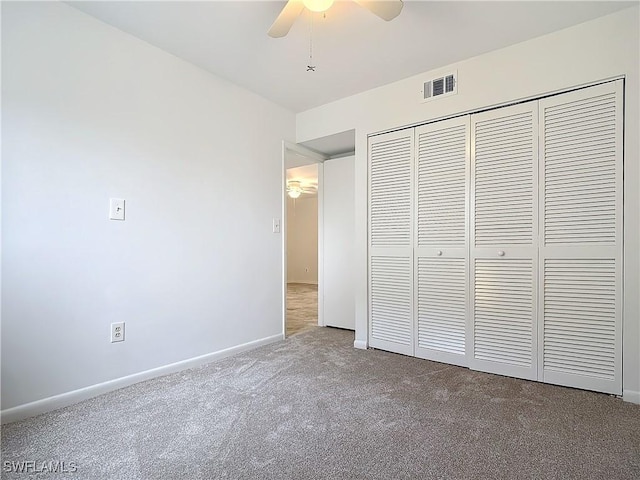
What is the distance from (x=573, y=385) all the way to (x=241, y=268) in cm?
247

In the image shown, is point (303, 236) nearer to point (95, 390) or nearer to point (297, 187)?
point (297, 187)

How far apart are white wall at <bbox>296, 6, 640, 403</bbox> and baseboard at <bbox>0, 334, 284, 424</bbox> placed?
50.4 inches

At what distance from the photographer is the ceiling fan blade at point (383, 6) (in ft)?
5.39

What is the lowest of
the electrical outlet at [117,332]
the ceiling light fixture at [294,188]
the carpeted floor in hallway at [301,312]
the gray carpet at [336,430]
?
the carpeted floor in hallway at [301,312]

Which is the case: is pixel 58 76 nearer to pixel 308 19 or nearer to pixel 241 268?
pixel 308 19

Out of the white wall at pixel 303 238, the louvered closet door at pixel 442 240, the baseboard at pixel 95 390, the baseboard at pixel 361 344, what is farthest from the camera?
the white wall at pixel 303 238

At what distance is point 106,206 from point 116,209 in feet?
0.19

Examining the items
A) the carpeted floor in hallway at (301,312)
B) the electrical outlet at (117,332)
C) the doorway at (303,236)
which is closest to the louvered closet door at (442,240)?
the carpeted floor in hallway at (301,312)

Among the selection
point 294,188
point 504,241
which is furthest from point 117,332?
point 294,188

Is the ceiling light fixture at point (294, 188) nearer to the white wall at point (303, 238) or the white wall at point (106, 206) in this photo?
the white wall at point (303, 238)

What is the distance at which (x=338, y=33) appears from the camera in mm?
2223

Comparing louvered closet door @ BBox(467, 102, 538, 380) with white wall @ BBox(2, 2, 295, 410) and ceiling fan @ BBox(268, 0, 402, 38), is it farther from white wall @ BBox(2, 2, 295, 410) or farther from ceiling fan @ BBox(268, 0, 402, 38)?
white wall @ BBox(2, 2, 295, 410)

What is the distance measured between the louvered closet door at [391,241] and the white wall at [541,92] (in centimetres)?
9

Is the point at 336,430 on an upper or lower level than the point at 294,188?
lower
